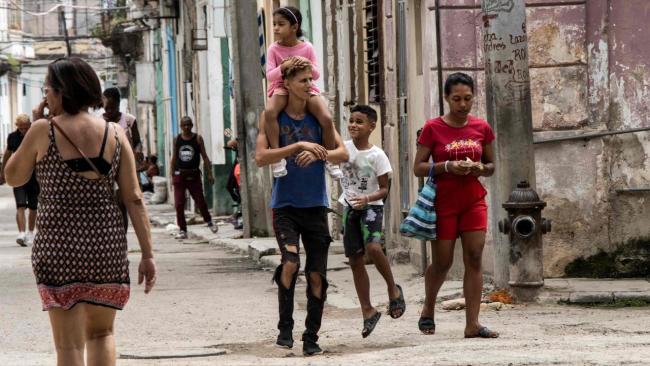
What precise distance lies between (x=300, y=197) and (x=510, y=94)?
8.47ft

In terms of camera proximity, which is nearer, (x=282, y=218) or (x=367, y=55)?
(x=282, y=218)

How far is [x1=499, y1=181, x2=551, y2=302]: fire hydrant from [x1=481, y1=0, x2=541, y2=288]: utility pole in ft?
0.40

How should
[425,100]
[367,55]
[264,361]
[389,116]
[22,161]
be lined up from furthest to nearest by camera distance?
[367,55]
[389,116]
[425,100]
[264,361]
[22,161]

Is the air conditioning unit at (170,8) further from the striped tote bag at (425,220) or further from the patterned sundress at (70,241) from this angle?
the patterned sundress at (70,241)

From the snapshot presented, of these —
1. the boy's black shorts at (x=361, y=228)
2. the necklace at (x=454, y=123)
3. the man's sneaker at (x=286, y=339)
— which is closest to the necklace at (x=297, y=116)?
the necklace at (x=454, y=123)

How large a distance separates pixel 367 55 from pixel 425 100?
345cm

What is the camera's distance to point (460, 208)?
981cm

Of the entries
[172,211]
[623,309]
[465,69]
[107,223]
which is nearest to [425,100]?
[465,69]

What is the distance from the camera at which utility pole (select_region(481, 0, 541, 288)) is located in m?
11.5

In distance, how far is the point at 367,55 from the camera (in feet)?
56.0

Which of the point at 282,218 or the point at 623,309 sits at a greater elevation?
the point at 282,218

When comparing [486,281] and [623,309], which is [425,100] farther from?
[623,309]

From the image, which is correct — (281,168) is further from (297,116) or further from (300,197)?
(297,116)

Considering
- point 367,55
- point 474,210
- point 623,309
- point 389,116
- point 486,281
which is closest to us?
point 474,210
